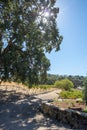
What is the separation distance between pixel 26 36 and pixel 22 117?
9.55 meters

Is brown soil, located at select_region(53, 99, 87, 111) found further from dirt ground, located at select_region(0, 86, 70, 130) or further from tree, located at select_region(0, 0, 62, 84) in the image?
tree, located at select_region(0, 0, 62, 84)

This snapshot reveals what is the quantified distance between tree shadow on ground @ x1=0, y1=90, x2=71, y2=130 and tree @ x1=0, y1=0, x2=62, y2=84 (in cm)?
299

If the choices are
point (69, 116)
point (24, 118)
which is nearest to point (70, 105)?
point (24, 118)

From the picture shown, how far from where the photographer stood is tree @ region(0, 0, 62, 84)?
23.7 metres

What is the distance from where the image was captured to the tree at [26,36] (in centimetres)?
2369

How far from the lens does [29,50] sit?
2512cm

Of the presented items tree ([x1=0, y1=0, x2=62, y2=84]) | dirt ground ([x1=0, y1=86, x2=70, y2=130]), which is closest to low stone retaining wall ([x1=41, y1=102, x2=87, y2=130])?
dirt ground ([x1=0, y1=86, x2=70, y2=130])

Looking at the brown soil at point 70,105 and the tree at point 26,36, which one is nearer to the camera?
the brown soil at point 70,105

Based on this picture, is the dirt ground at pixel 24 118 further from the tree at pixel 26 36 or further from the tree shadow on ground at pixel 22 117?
the tree at pixel 26 36

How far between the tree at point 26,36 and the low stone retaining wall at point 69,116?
7.16 metres

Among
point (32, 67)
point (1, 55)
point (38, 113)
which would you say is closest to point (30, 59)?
point (32, 67)

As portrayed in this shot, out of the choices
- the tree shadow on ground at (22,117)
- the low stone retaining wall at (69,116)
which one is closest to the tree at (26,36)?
the tree shadow on ground at (22,117)

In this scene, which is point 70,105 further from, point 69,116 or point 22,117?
point 69,116

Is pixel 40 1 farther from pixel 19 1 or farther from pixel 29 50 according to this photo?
pixel 29 50
